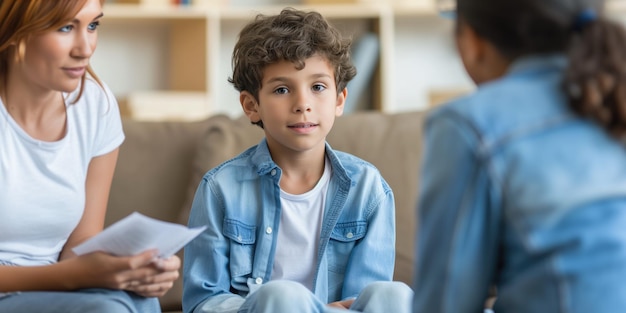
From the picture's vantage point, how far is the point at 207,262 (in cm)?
180

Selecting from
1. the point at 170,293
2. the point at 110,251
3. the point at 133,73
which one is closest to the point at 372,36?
the point at 133,73

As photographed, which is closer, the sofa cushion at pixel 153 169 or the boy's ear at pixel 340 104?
the boy's ear at pixel 340 104

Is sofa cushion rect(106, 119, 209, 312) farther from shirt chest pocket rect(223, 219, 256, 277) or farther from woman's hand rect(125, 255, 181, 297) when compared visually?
woman's hand rect(125, 255, 181, 297)

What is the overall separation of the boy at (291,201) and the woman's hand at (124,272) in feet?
0.48

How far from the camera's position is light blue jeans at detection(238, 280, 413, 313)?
1.50 m

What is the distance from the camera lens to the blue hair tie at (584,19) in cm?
113

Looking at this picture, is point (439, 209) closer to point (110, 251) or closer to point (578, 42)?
point (578, 42)

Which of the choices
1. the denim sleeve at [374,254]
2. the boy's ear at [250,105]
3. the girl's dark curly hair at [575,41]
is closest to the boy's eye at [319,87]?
the boy's ear at [250,105]

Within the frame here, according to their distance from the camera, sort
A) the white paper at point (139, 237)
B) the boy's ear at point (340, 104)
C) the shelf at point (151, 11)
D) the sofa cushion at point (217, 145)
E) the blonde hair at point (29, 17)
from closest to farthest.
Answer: the white paper at point (139, 237), the blonde hair at point (29, 17), the boy's ear at point (340, 104), the sofa cushion at point (217, 145), the shelf at point (151, 11)

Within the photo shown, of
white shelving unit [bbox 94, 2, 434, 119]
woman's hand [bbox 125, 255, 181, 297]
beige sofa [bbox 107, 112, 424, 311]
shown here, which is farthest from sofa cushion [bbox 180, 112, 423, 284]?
white shelving unit [bbox 94, 2, 434, 119]

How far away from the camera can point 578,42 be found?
112 cm

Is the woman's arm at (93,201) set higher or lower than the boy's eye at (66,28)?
lower

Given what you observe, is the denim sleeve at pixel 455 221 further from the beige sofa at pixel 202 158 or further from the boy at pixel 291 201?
the beige sofa at pixel 202 158

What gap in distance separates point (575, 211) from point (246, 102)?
0.98m
